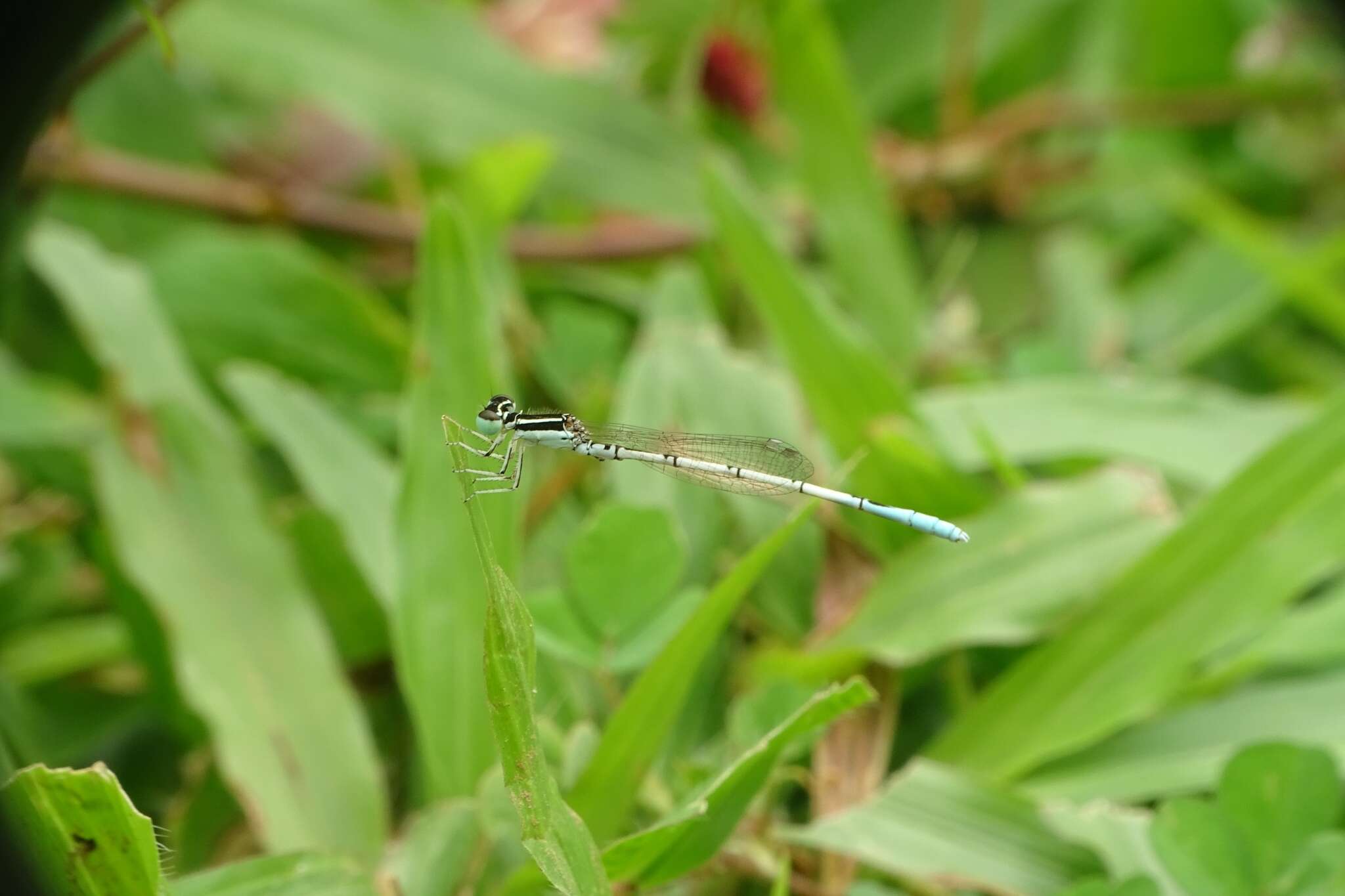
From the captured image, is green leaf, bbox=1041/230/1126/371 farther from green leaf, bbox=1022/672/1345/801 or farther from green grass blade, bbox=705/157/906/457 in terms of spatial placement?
green leaf, bbox=1022/672/1345/801

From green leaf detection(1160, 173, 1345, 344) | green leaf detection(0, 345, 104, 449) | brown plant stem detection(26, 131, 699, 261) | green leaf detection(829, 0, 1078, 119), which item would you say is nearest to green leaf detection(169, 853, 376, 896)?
green leaf detection(0, 345, 104, 449)

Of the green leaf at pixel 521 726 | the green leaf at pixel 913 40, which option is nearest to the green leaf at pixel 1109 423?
the green leaf at pixel 521 726

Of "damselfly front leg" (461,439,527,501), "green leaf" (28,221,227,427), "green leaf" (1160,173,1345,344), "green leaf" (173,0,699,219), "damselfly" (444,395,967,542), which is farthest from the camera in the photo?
"green leaf" (173,0,699,219)

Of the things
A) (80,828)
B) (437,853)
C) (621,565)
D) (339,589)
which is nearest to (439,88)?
(339,589)

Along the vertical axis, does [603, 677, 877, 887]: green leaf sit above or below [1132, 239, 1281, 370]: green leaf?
below

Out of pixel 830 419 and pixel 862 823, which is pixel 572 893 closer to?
pixel 862 823

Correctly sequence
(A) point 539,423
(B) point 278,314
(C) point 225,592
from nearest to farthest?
(A) point 539,423, (C) point 225,592, (B) point 278,314

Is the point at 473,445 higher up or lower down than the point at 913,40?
lower down

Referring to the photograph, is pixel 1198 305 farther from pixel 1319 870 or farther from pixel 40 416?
pixel 40 416
